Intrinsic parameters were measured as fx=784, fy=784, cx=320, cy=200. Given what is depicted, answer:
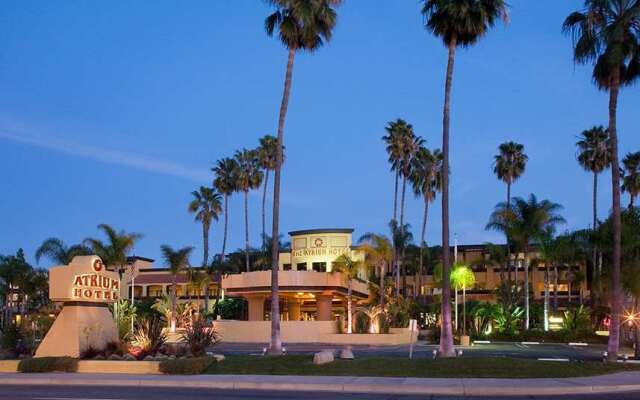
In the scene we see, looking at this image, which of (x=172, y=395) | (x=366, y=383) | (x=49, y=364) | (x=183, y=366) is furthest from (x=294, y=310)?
(x=172, y=395)

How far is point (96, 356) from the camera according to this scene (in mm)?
29312

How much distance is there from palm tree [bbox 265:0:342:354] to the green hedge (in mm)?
9850

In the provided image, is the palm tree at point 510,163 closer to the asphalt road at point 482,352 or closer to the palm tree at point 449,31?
the asphalt road at point 482,352

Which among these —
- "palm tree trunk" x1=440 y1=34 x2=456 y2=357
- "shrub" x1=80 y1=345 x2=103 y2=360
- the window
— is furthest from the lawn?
the window

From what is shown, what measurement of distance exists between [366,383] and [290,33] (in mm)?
18728

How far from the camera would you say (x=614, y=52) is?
3033 cm

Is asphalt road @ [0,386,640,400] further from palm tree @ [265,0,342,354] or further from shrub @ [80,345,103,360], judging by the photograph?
palm tree @ [265,0,342,354]

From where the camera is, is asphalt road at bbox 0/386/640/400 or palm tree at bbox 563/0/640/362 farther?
palm tree at bbox 563/0/640/362

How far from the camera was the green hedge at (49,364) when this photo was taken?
27.6 metres

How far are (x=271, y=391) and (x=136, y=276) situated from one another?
84.5 metres

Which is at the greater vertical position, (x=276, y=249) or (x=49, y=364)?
(x=276, y=249)

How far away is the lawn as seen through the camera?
25.5 metres

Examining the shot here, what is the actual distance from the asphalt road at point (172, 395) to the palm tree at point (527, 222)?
39567mm

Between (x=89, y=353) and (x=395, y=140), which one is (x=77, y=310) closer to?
(x=89, y=353)
